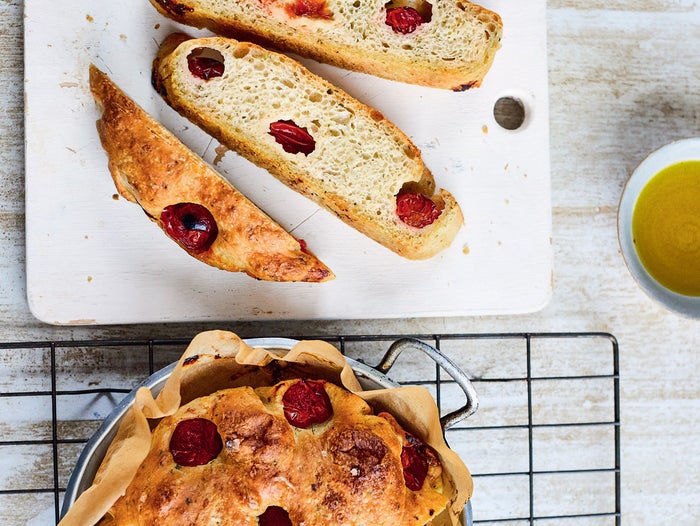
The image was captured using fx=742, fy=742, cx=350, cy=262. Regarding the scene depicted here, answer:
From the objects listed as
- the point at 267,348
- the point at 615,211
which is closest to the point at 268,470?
the point at 267,348

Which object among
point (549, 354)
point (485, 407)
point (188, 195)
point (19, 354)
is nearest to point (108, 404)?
point (19, 354)

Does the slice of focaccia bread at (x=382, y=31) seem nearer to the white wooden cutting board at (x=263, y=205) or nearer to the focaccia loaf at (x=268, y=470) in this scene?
the white wooden cutting board at (x=263, y=205)

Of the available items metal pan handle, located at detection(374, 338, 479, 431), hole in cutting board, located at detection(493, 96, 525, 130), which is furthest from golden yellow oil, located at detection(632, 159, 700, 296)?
metal pan handle, located at detection(374, 338, 479, 431)

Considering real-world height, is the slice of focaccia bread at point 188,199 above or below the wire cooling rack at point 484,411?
above

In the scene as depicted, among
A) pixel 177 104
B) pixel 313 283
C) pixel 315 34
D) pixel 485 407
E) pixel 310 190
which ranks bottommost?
pixel 485 407

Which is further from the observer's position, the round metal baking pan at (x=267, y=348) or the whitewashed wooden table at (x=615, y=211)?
the whitewashed wooden table at (x=615, y=211)

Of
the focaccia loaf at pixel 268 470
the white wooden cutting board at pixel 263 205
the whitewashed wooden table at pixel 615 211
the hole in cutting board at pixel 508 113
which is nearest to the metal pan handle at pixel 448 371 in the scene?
the focaccia loaf at pixel 268 470

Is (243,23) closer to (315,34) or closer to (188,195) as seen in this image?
(315,34)
